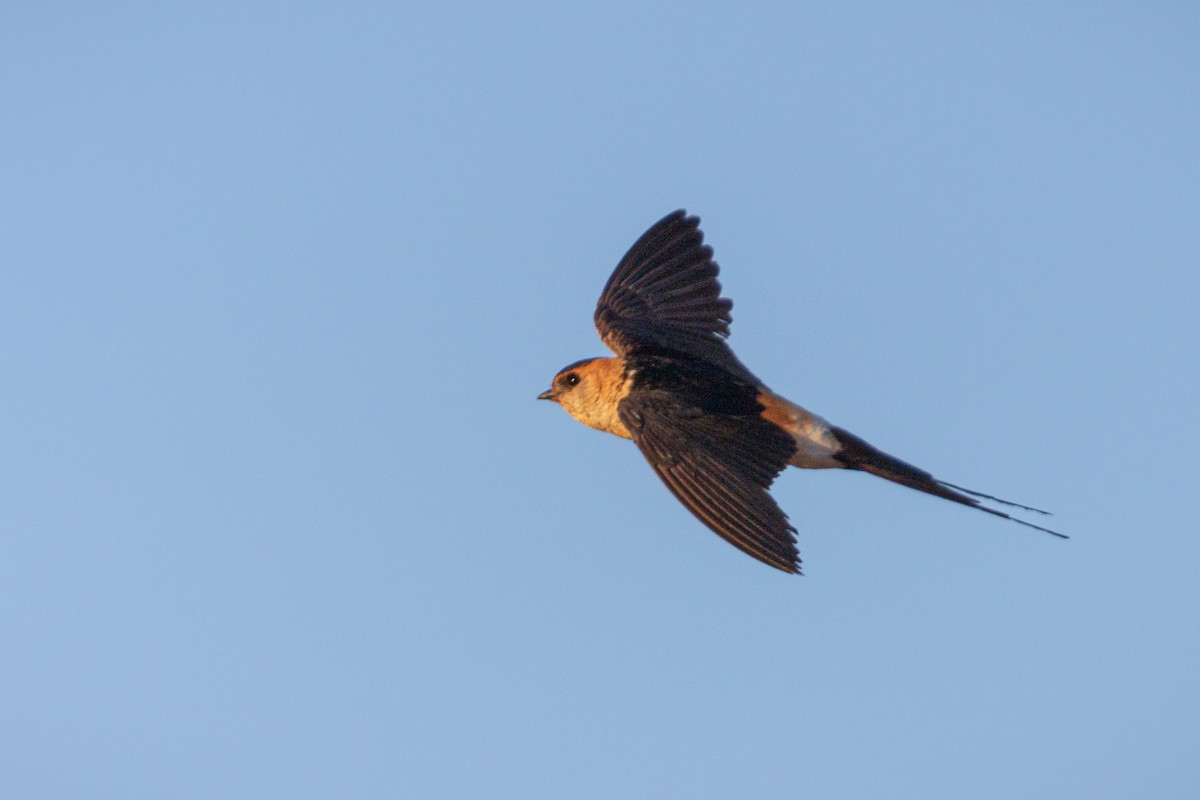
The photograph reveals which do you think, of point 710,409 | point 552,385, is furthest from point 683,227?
point 710,409

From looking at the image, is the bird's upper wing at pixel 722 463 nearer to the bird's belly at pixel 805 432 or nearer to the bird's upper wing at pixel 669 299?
the bird's belly at pixel 805 432

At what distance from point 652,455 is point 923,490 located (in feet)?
4.75

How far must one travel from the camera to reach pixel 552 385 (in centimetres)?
902

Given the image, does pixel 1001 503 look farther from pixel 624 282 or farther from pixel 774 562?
pixel 624 282

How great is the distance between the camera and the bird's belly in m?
7.97

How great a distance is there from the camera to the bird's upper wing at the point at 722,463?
6996mm

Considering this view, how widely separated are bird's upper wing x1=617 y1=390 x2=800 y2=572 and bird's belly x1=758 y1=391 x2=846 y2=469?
16 cm

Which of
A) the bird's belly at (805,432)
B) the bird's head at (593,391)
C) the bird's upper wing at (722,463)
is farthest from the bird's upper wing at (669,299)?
the bird's upper wing at (722,463)

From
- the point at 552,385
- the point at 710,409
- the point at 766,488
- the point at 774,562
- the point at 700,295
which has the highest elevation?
the point at 700,295

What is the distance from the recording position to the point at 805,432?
799cm

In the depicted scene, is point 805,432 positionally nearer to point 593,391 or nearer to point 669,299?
point 593,391

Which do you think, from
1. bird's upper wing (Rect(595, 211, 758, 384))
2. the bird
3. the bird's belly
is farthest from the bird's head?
the bird's belly

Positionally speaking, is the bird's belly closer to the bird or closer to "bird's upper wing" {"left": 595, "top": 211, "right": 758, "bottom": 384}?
the bird

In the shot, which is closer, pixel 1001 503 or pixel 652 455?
pixel 1001 503
